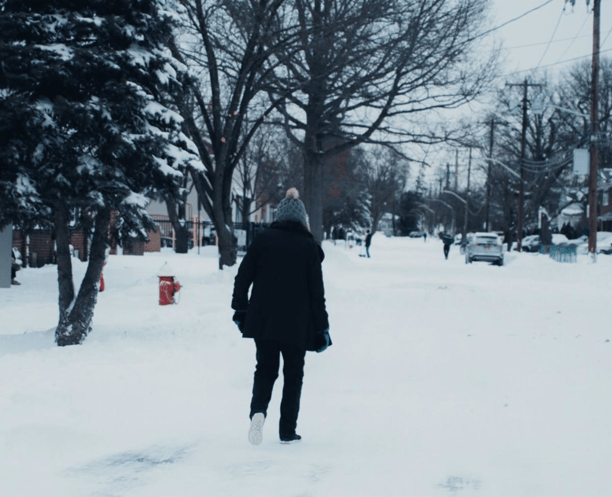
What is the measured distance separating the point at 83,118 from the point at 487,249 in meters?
33.7

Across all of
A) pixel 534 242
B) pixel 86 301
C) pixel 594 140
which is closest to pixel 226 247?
pixel 86 301

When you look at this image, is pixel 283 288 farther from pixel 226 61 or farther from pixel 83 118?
pixel 226 61

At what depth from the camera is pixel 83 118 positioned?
31.2 ft

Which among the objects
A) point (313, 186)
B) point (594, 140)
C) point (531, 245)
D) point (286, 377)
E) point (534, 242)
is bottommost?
point (531, 245)

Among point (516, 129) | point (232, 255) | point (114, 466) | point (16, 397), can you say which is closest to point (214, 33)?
point (232, 255)

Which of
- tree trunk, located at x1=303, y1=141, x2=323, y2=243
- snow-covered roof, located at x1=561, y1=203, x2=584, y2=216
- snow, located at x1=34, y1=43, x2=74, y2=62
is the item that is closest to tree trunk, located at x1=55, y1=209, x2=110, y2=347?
snow, located at x1=34, y1=43, x2=74, y2=62

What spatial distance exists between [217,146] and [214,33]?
3.00 meters

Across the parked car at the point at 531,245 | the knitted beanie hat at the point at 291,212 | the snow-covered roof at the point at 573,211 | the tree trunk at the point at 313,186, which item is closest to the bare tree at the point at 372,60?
the tree trunk at the point at 313,186

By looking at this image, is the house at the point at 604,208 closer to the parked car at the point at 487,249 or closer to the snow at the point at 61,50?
the parked car at the point at 487,249

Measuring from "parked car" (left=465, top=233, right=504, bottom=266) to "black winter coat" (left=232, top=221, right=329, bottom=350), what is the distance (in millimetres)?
36340

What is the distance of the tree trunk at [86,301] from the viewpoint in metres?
10.1

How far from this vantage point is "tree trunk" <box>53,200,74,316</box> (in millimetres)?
10250

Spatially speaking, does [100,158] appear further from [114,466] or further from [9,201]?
[114,466]

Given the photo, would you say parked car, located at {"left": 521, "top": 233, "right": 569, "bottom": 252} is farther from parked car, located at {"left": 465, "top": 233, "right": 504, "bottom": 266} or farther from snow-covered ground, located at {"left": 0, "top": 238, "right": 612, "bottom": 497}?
snow-covered ground, located at {"left": 0, "top": 238, "right": 612, "bottom": 497}
